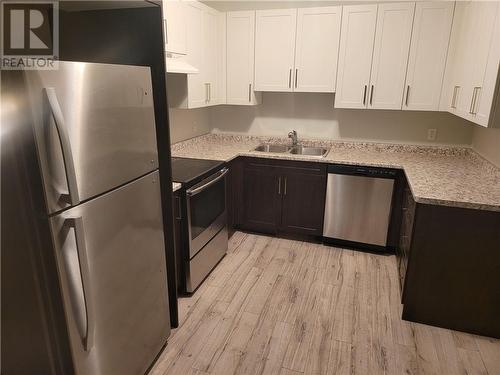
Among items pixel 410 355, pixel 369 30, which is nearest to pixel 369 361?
pixel 410 355

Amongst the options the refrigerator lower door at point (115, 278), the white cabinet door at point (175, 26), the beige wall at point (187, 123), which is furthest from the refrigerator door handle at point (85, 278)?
the beige wall at point (187, 123)

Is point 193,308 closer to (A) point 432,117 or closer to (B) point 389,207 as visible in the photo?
(B) point 389,207

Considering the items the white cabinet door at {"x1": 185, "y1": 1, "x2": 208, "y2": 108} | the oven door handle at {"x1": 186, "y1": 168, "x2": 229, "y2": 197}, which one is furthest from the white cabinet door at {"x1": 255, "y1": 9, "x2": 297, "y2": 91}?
the oven door handle at {"x1": 186, "y1": 168, "x2": 229, "y2": 197}

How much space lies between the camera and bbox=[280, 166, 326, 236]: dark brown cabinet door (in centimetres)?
330

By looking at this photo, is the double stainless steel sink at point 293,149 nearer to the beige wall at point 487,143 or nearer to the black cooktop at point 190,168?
the black cooktop at point 190,168

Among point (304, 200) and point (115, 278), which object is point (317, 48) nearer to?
point (304, 200)

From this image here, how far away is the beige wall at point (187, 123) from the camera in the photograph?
3.37 metres

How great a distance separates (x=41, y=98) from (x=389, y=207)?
2.86 m

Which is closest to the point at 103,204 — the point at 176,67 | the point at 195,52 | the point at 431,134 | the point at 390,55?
the point at 176,67

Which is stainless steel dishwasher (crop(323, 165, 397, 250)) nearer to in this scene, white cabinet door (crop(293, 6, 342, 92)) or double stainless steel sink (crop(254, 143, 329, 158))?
double stainless steel sink (crop(254, 143, 329, 158))

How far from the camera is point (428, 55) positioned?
3016 millimetres

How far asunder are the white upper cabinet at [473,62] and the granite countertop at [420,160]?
1.48 ft

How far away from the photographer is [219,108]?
413cm

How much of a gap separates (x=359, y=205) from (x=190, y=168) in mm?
1627
